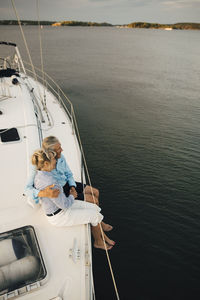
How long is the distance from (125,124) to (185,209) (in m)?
5.35

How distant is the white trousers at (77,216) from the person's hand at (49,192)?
0.41m

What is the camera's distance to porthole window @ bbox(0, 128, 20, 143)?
422cm

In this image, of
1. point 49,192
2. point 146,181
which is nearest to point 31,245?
point 49,192

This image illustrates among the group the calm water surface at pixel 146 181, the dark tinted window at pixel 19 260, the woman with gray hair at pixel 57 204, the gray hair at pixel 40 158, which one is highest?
the gray hair at pixel 40 158

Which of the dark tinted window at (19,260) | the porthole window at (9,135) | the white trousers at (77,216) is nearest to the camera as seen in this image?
the dark tinted window at (19,260)

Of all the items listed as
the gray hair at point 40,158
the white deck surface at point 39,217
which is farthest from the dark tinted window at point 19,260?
the gray hair at point 40,158

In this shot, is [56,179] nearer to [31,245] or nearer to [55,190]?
[55,190]

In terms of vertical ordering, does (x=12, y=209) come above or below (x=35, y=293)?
above

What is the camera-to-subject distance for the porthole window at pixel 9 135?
4.22 m

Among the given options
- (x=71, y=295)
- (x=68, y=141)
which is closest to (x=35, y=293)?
(x=71, y=295)

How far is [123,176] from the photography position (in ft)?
22.4

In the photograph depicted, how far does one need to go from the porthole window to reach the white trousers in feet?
7.21

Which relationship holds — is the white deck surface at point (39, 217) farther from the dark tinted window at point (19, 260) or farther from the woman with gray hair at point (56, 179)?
the woman with gray hair at point (56, 179)

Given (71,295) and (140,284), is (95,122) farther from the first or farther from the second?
(71,295)
